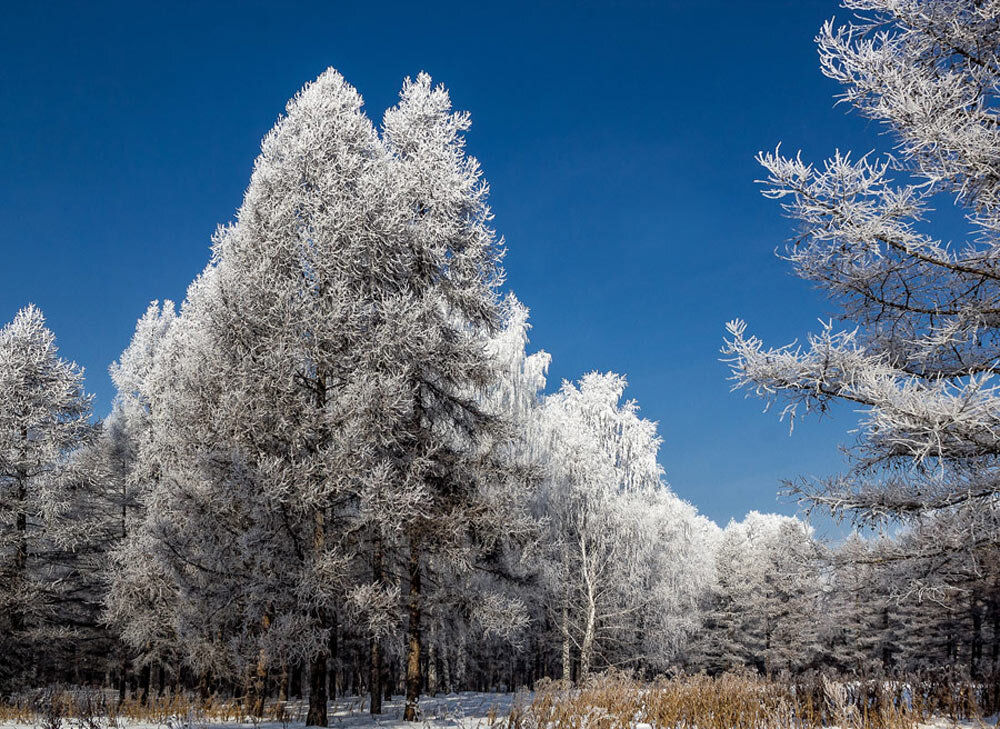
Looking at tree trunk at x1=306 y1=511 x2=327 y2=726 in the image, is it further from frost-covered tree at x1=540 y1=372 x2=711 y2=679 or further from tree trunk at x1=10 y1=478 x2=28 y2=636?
frost-covered tree at x1=540 y1=372 x2=711 y2=679

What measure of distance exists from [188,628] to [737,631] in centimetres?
3882

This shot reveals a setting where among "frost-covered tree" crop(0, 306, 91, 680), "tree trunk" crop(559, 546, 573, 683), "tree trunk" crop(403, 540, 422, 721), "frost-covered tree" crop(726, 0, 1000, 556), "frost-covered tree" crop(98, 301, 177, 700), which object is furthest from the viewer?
"tree trunk" crop(559, 546, 573, 683)

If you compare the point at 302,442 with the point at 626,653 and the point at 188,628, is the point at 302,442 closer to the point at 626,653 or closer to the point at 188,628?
the point at 188,628

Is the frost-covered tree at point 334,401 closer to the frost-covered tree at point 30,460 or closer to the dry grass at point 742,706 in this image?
the dry grass at point 742,706

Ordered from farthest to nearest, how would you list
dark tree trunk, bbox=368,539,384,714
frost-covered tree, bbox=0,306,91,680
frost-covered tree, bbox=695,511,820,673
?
frost-covered tree, bbox=695,511,820,673, frost-covered tree, bbox=0,306,91,680, dark tree trunk, bbox=368,539,384,714

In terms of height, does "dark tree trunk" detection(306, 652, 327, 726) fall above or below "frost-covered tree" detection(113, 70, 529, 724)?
below

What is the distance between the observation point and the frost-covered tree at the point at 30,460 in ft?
59.4

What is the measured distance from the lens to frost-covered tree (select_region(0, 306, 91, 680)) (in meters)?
18.1

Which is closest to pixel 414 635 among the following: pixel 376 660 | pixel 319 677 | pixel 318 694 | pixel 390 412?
pixel 319 677

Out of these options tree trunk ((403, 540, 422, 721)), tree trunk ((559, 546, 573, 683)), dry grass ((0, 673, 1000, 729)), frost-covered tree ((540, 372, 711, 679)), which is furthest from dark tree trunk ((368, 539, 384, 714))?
tree trunk ((559, 546, 573, 683))

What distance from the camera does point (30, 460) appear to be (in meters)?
19.0

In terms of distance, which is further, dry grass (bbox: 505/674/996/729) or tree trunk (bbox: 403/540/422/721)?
tree trunk (bbox: 403/540/422/721)

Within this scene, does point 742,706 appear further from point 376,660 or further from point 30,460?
point 30,460

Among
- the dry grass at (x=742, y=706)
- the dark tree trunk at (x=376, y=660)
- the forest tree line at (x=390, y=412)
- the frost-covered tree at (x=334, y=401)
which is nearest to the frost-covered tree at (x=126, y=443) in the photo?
the forest tree line at (x=390, y=412)
